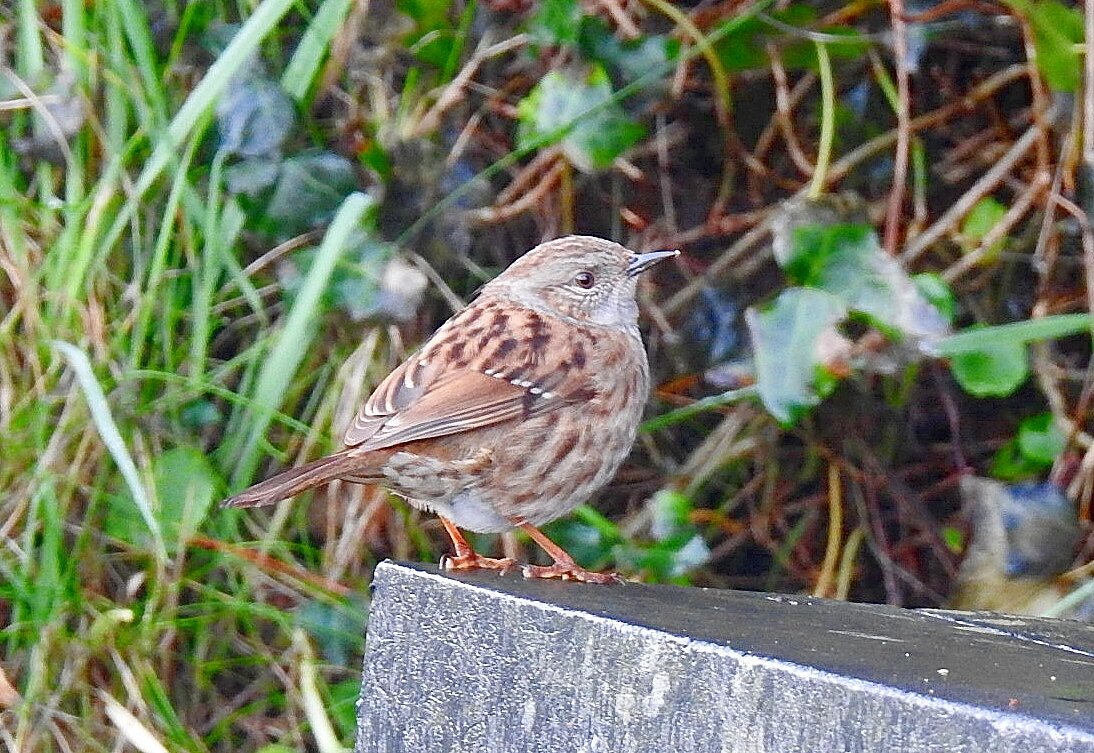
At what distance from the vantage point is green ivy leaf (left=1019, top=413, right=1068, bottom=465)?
317cm

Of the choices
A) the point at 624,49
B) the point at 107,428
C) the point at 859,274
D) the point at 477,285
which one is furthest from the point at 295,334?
the point at 859,274

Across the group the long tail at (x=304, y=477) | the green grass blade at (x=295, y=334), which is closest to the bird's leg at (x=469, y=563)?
the long tail at (x=304, y=477)

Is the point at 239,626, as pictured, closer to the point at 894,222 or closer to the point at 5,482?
the point at 5,482

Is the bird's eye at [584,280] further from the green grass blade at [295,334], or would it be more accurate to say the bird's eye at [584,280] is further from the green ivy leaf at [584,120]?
Result: the green grass blade at [295,334]

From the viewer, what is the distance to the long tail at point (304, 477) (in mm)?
2244

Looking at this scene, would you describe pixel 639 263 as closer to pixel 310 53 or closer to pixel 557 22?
pixel 557 22

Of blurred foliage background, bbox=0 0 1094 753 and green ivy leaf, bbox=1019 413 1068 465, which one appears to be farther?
green ivy leaf, bbox=1019 413 1068 465

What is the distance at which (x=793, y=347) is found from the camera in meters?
2.88

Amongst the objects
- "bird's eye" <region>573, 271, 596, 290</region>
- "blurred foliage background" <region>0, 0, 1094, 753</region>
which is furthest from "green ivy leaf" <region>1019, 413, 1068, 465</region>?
"bird's eye" <region>573, 271, 596, 290</region>

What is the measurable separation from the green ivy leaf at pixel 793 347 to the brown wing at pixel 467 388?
0.39m

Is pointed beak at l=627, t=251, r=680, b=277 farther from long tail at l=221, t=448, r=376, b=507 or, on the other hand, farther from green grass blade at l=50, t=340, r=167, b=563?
green grass blade at l=50, t=340, r=167, b=563

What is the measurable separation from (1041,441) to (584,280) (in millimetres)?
1004

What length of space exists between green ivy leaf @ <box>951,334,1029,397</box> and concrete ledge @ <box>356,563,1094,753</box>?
3.00 feet

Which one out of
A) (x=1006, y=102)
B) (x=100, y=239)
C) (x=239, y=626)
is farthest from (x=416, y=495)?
(x=1006, y=102)
